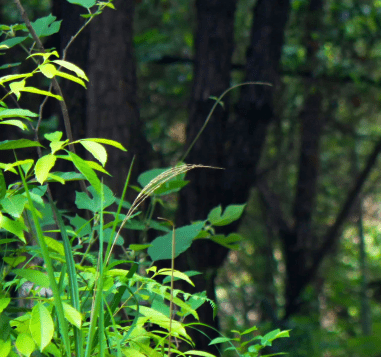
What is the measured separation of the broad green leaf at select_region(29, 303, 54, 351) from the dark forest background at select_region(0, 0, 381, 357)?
1366mm

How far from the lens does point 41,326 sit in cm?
63

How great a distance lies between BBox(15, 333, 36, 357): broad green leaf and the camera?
0.64 metres

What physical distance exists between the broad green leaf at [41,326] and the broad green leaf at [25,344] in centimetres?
2

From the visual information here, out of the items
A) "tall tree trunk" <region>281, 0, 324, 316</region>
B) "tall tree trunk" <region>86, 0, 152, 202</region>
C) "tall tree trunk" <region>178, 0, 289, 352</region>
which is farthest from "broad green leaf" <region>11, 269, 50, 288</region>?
"tall tree trunk" <region>281, 0, 324, 316</region>

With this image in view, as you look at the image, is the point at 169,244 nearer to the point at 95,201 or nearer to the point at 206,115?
the point at 95,201

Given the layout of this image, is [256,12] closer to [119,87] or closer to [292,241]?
[119,87]

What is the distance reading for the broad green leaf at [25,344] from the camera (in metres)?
0.64

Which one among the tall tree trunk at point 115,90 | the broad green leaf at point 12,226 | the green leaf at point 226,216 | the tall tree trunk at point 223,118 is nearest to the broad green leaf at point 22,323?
the broad green leaf at point 12,226

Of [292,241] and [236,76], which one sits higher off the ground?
[236,76]

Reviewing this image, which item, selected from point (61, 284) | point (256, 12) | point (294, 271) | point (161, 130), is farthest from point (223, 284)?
point (61, 284)

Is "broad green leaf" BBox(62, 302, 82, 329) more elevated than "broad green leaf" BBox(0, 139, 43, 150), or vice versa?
"broad green leaf" BBox(0, 139, 43, 150)

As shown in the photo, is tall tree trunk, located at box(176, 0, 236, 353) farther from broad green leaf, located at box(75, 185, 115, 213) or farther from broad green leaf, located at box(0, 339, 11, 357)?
broad green leaf, located at box(0, 339, 11, 357)

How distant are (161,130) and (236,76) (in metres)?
1.17

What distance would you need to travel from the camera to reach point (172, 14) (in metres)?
4.89
